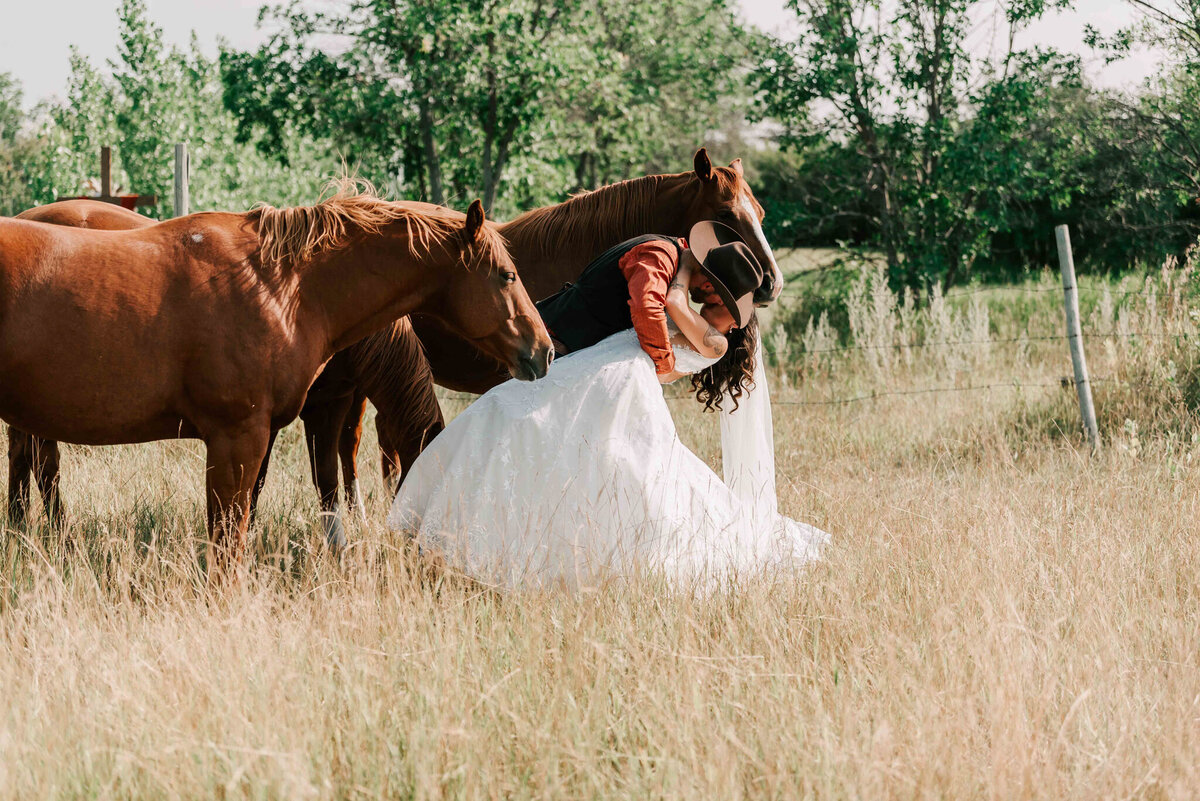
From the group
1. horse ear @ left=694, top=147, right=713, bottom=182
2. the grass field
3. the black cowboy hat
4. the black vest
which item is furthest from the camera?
horse ear @ left=694, top=147, right=713, bottom=182

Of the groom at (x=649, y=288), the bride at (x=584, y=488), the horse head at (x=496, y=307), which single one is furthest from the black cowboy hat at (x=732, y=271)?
the horse head at (x=496, y=307)

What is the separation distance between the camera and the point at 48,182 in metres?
19.6

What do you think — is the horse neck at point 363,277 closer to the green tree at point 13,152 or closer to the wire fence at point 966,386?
the wire fence at point 966,386

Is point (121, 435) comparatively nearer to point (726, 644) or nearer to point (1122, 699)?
point (726, 644)

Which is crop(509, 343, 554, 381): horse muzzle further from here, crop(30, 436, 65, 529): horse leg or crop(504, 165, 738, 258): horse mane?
crop(30, 436, 65, 529): horse leg

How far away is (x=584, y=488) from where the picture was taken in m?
3.43

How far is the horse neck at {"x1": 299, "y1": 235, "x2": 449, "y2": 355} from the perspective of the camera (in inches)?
133

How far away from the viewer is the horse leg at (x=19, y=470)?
452 centimetres

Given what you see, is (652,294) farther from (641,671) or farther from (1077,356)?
(1077,356)

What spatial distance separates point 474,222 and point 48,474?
2745 millimetres

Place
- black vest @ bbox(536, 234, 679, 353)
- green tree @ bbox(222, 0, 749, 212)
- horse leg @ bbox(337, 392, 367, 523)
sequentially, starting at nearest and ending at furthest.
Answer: black vest @ bbox(536, 234, 679, 353), horse leg @ bbox(337, 392, 367, 523), green tree @ bbox(222, 0, 749, 212)

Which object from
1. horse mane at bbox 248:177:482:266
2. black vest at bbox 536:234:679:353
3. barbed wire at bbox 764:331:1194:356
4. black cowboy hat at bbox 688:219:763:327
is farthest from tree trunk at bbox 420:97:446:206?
horse mane at bbox 248:177:482:266

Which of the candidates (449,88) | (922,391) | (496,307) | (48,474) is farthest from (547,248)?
(449,88)

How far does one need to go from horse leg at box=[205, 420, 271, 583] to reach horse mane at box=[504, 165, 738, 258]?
6.83 feet
